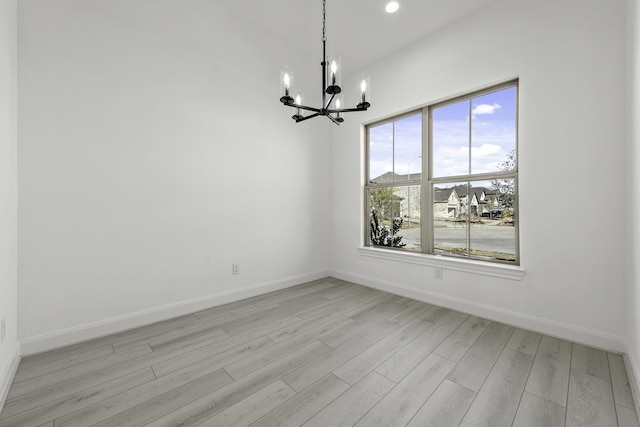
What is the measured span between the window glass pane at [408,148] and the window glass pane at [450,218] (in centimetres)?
40

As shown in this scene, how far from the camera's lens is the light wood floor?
150 cm

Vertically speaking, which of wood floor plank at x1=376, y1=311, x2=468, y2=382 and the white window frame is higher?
the white window frame

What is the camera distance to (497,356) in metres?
2.10

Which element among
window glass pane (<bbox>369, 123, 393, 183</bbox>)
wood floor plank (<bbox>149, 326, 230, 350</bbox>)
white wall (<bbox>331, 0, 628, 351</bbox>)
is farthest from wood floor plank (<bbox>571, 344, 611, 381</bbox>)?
wood floor plank (<bbox>149, 326, 230, 350</bbox>)

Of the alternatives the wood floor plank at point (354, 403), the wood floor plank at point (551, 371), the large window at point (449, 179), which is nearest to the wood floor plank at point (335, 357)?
the wood floor plank at point (354, 403)

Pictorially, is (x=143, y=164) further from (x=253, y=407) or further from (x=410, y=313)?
(x=410, y=313)

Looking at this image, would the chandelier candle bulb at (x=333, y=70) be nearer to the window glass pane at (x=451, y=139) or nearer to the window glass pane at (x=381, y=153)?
the window glass pane at (x=451, y=139)

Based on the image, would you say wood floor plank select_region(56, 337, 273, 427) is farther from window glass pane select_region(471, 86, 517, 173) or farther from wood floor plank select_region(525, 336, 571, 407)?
window glass pane select_region(471, 86, 517, 173)

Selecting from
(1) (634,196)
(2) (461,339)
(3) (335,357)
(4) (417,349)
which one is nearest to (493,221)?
(1) (634,196)

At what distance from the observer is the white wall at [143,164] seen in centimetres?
216

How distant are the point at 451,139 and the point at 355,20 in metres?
1.76

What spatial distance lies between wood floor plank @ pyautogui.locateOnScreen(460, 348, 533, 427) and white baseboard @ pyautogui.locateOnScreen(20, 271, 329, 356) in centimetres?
253

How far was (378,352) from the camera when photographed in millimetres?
2158

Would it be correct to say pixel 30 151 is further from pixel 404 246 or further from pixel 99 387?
pixel 404 246
